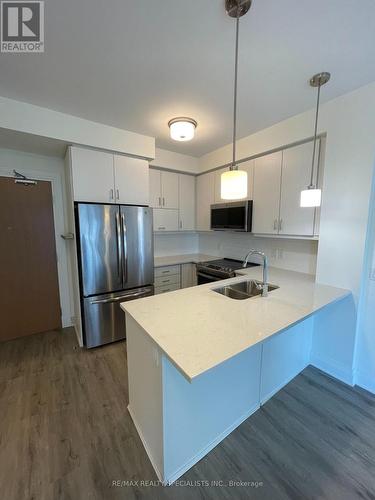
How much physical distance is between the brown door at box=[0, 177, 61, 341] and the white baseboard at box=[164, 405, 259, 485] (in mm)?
2599

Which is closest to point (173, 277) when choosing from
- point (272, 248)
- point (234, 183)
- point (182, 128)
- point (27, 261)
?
point (272, 248)

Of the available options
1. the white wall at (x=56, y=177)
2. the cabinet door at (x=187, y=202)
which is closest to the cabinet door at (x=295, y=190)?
the cabinet door at (x=187, y=202)

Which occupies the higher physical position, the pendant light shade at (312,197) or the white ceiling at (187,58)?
the white ceiling at (187,58)

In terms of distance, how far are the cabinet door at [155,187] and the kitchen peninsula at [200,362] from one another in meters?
1.90

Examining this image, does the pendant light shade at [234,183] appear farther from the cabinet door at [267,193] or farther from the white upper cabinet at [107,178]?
the white upper cabinet at [107,178]

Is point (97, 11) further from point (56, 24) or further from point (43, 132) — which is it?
point (43, 132)

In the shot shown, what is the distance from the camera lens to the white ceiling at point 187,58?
1.15 metres

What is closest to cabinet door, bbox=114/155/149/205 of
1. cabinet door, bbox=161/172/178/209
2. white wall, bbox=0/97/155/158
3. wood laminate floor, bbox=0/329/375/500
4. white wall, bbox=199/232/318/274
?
white wall, bbox=0/97/155/158

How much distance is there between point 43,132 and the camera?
6.94 feet

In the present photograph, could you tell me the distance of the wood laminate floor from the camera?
1218 millimetres

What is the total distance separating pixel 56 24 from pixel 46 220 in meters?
2.23

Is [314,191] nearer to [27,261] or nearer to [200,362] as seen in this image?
[200,362]

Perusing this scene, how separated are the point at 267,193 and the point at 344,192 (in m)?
0.87

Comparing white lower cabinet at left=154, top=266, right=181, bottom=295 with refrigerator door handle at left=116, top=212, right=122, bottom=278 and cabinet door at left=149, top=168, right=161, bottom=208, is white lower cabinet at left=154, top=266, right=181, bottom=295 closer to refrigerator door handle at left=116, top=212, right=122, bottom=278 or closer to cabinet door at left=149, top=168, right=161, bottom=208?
refrigerator door handle at left=116, top=212, right=122, bottom=278
